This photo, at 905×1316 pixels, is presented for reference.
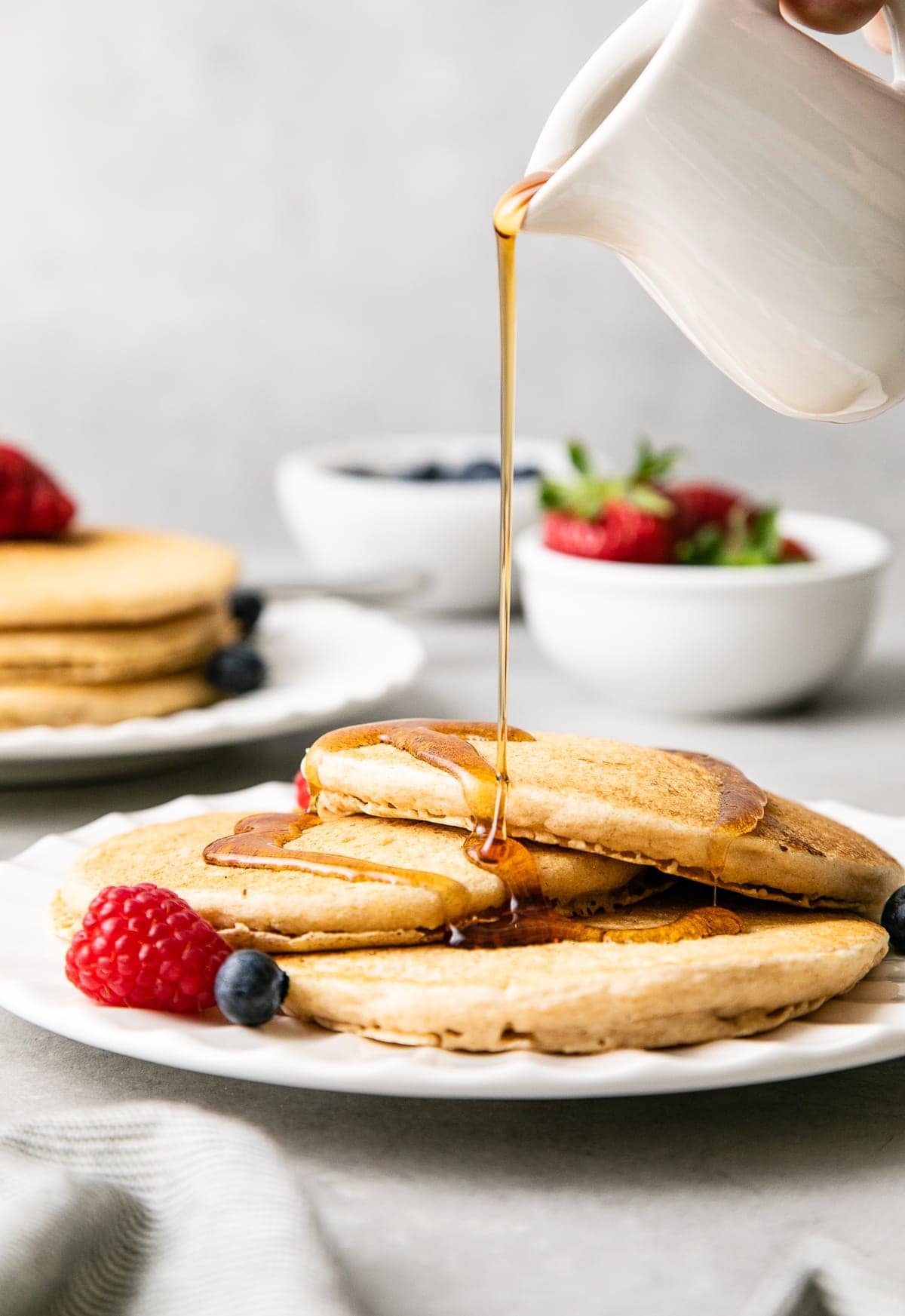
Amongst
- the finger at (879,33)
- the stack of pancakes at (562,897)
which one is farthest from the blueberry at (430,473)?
the stack of pancakes at (562,897)

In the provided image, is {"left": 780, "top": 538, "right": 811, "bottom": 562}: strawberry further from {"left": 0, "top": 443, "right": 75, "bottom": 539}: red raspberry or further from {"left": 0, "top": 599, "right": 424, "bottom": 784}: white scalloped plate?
{"left": 0, "top": 443, "right": 75, "bottom": 539}: red raspberry

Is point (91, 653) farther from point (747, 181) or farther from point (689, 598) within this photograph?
point (747, 181)

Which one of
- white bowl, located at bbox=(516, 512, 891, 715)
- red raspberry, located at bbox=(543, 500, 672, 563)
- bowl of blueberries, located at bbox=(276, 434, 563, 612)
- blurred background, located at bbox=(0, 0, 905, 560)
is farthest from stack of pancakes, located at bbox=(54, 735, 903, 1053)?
blurred background, located at bbox=(0, 0, 905, 560)

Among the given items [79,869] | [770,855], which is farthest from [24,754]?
[770,855]

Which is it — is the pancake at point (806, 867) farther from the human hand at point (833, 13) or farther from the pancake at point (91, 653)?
the pancake at point (91, 653)

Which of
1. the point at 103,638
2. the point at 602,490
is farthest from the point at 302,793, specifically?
the point at 602,490

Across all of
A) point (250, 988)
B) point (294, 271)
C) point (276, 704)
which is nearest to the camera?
point (250, 988)
